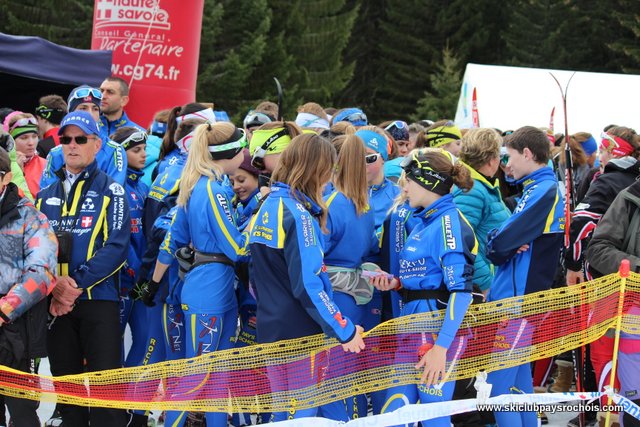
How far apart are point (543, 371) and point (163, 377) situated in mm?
4472

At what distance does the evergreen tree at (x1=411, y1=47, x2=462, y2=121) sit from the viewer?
38750 mm

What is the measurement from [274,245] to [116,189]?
1.50 m

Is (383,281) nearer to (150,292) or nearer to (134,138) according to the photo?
(150,292)

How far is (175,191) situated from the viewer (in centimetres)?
643

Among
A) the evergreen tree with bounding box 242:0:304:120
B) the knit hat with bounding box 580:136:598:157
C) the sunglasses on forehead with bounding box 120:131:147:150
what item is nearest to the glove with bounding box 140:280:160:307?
the sunglasses on forehead with bounding box 120:131:147:150

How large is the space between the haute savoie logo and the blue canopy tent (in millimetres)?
590

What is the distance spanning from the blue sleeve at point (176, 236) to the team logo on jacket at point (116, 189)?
399mm

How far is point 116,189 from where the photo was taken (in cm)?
585

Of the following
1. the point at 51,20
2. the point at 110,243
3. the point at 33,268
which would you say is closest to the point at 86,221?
the point at 110,243

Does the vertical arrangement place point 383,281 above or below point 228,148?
below

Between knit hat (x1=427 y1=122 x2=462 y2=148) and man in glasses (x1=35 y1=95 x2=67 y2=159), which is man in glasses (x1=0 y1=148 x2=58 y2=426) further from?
knit hat (x1=427 y1=122 x2=462 y2=148)

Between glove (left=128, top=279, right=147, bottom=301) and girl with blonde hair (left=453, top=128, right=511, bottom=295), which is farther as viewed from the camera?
glove (left=128, top=279, right=147, bottom=301)

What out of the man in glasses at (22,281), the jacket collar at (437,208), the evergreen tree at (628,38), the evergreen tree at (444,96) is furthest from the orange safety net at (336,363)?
the evergreen tree at (628,38)

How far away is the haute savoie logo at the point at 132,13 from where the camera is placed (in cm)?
1098
